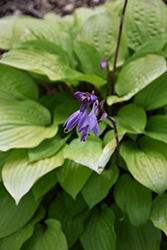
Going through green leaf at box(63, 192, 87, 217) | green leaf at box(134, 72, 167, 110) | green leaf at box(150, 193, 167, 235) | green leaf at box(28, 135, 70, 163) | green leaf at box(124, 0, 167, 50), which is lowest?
green leaf at box(63, 192, 87, 217)

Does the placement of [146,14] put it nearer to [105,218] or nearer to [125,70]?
[125,70]

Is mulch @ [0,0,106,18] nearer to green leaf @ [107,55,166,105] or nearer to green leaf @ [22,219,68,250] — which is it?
green leaf @ [107,55,166,105]

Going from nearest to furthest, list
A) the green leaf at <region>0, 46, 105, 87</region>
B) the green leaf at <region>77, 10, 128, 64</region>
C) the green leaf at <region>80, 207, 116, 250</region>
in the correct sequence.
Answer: the green leaf at <region>80, 207, 116, 250</region>, the green leaf at <region>0, 46, 105, 87</region>, the green leaf at <region>77, 10, 128, 64</region>

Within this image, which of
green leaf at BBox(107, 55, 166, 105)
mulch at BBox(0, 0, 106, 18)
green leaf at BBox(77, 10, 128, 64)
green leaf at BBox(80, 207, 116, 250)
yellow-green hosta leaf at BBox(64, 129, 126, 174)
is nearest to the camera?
yellow-green hosta leaf at BBox(64, 129, 126, 174)

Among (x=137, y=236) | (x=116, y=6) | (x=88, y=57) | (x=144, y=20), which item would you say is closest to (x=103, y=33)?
(x=88, y=57)

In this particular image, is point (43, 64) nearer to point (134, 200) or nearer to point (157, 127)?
point (157, 127)

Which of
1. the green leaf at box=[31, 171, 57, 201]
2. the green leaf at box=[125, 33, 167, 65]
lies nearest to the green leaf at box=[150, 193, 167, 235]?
the green leaf at box=[31, 171, 57, 201]

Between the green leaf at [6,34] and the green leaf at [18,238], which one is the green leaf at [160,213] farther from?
the green leaf at [6,34]
